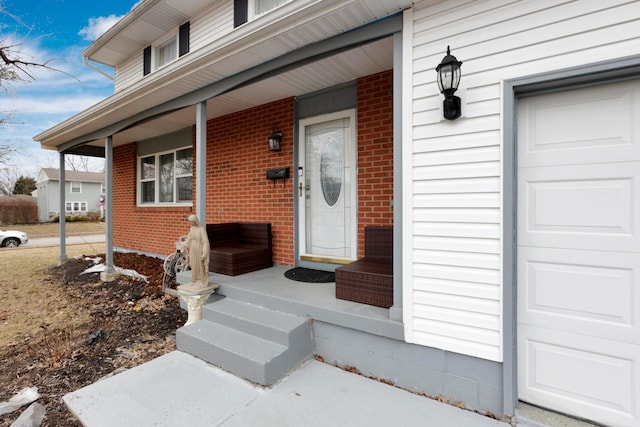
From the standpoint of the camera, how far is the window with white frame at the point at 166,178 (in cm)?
626

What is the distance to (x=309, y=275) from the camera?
387cm

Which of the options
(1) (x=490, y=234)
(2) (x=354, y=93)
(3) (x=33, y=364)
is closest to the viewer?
Result: (1) (x=490, y=234)

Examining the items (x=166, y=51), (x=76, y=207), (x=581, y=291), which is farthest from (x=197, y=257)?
(x=76, y=207)

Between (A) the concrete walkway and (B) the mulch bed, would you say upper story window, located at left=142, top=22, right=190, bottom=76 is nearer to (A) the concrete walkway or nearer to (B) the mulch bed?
(B) the mulch bed

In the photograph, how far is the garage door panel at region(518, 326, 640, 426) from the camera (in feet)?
5.90

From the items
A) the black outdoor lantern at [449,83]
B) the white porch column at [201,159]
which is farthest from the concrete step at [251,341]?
the black outdoor lantern at [449,83]

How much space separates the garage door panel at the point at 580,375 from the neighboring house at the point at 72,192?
114ft

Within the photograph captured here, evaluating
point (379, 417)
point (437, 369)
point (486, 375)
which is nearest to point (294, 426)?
point (379, 417)

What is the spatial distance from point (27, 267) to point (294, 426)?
8.92 metres

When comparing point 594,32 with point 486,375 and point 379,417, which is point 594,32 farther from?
point 379,417

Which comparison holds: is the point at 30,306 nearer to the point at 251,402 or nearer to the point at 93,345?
the point at 93,345

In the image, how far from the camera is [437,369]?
2213 mm

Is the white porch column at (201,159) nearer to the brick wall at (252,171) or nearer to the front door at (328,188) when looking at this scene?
the brick wall at (252,171)

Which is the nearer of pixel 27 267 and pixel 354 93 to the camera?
pixel 354 93
